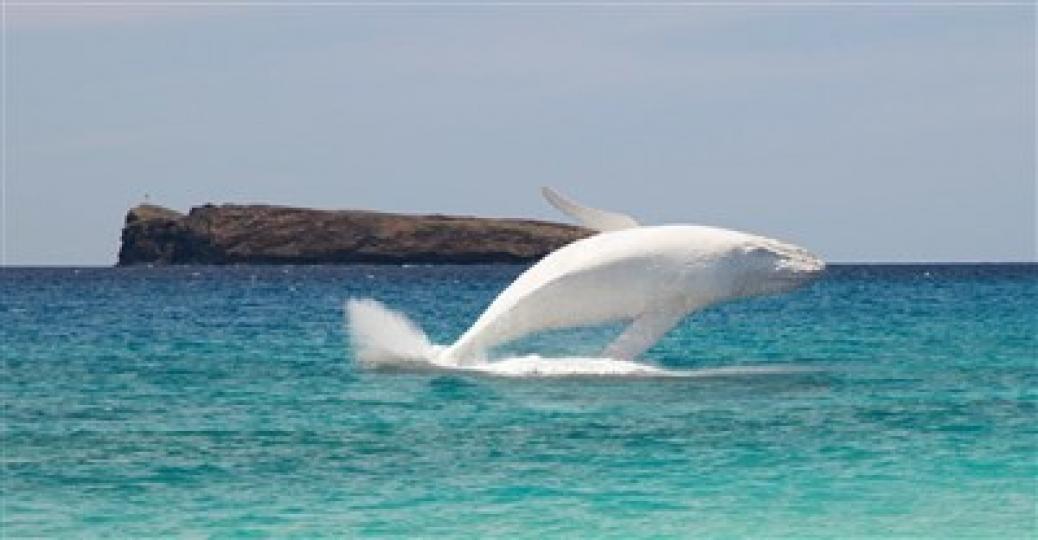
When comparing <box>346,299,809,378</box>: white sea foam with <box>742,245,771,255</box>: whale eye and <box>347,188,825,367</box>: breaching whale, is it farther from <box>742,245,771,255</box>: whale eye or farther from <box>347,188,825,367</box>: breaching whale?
<box>742,245,771,255</box>: whale eye

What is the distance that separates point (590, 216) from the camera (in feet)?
88.9

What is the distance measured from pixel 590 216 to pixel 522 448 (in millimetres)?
7330

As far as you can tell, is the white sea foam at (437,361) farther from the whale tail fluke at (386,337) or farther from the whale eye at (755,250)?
the whale eye at (755,250)

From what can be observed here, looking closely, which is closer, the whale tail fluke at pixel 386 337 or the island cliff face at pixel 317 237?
the whale tail fluke at pixel 386 337

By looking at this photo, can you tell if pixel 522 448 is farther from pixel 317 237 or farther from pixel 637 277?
pixel 317 237

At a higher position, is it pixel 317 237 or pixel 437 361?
pixel 317 237

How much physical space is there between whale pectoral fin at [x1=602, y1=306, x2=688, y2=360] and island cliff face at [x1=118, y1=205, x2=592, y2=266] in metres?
157

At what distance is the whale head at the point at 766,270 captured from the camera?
1069 inches

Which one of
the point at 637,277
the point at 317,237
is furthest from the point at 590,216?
the point at 317,237

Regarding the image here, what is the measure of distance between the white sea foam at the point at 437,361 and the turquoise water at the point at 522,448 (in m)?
0.42

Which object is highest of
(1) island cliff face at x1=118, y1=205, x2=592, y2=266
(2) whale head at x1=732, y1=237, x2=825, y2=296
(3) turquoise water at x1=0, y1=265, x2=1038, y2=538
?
(1) island cliff face at x1=118, y1=205, x2=592, y2=266

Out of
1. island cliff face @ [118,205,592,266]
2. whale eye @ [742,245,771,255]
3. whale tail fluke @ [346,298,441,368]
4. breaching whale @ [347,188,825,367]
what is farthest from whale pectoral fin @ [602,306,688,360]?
island cliff face @ [118,205,592,266]

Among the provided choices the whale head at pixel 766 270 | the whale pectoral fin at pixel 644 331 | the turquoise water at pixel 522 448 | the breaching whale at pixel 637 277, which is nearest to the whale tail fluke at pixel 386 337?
the turquoise water at pixel 522 448

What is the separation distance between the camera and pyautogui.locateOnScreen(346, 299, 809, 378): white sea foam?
2798cm
